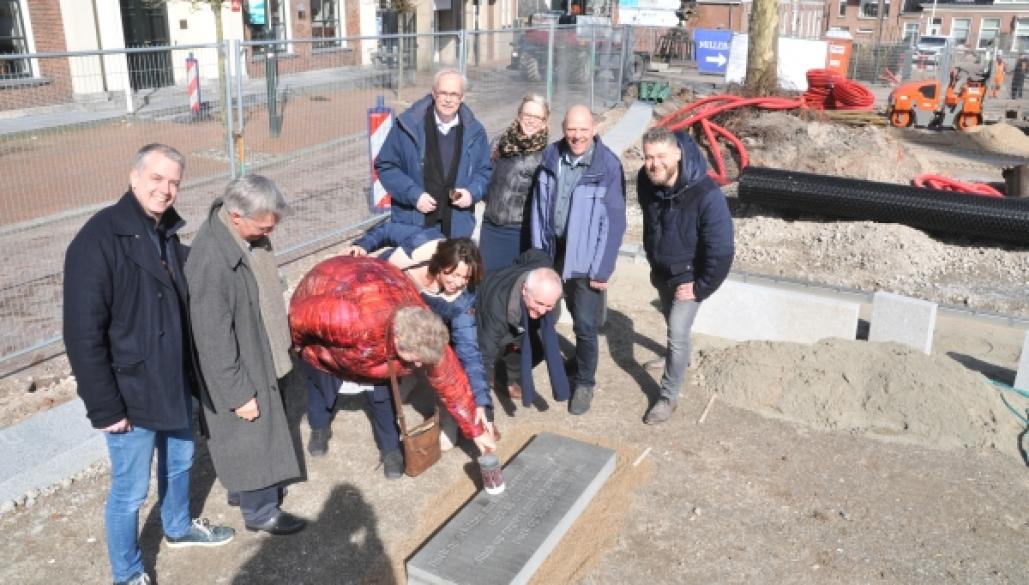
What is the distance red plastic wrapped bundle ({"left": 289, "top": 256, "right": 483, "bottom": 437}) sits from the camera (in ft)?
12.5

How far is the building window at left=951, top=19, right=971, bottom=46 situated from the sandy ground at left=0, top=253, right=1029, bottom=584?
6629 centimetres

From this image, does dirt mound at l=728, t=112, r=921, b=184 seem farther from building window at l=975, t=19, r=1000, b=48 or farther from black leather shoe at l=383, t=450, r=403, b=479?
building window at l=975, t=19, r=1000, b=48

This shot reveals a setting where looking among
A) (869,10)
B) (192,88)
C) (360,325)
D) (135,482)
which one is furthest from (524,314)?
(869,10)

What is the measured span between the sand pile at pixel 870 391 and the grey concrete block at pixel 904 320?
0.31 m

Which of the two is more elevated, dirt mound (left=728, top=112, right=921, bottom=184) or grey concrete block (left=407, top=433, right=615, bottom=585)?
dirt mound (left=728, top=112, right=921, bottom=184)

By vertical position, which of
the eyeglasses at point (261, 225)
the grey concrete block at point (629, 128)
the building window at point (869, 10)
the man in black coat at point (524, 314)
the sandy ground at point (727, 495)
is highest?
the building window at point (869, 10)

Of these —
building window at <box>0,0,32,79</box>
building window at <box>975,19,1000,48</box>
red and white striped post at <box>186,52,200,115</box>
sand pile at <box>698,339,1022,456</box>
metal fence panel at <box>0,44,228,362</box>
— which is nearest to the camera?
sand pile at <box>698,339,1022,456</box>

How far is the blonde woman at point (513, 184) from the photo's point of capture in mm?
5398

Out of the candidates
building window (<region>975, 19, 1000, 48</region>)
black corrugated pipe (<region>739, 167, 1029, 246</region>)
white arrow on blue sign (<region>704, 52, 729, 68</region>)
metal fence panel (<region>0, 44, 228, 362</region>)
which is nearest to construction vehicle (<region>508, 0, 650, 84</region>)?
black corrugated pipe (<region>739, 167, 1029, 246</region>)

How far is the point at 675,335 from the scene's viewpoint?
17.3ft

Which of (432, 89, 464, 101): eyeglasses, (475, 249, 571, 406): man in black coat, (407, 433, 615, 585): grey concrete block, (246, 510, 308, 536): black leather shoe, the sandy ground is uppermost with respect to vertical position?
(432, 89, 464, 101): eyeglasses

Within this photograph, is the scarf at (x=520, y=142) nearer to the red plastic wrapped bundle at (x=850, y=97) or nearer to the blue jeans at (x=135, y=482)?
the blue jeans at (x=135, y=482)

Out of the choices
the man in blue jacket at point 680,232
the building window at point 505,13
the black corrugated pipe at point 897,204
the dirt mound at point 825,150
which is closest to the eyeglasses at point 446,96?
the man in blue jacket at point 680,232

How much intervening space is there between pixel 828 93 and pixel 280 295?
50.7 feet
